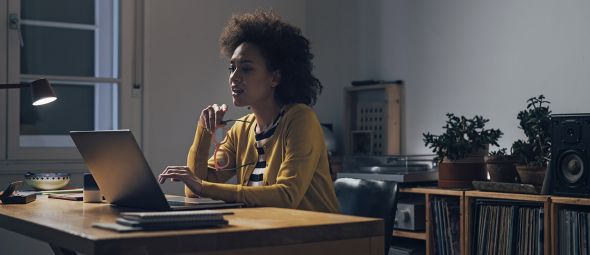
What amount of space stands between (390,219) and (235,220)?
0.82m

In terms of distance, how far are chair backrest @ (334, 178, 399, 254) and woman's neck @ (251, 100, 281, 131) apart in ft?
1.03

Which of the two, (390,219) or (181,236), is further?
(390,219)

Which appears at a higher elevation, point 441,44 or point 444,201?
point 441,44

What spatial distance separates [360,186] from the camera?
235cm

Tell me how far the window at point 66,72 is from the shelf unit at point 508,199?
1774 mm

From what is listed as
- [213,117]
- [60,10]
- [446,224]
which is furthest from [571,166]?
[60,10]

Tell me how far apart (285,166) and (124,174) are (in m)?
0.47

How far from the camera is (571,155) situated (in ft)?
8.90

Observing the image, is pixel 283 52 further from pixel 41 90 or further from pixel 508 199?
pixel 508 199

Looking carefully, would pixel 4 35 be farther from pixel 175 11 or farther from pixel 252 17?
pixel 252 17

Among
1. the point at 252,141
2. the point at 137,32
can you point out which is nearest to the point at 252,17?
the point at 252,141

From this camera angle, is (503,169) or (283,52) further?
(503,169)

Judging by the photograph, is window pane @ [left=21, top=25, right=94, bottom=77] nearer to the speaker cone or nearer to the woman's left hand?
the woman's left hand

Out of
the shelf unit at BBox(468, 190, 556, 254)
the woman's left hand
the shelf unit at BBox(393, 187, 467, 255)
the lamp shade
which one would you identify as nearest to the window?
the lamp shade
